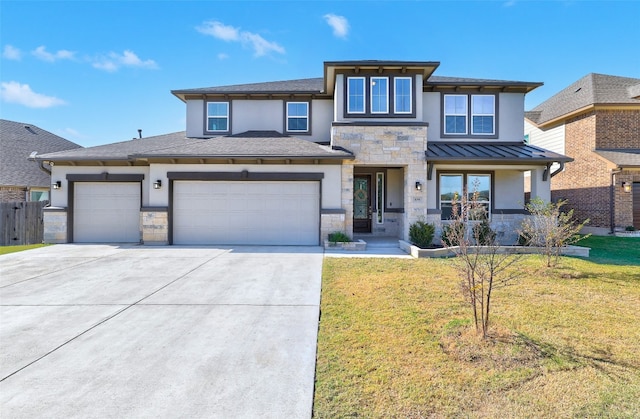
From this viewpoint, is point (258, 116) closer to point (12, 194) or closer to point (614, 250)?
point (614, 250)

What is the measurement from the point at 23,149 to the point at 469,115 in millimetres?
23868

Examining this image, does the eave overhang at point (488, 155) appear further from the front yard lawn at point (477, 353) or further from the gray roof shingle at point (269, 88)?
the front yard lawn at point (477, 353)

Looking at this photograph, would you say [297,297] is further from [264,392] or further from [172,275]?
[172,275]

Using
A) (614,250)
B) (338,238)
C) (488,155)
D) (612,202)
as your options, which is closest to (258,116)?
(338,238)

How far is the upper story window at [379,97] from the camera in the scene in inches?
431

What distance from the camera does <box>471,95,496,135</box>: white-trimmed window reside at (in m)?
12.3

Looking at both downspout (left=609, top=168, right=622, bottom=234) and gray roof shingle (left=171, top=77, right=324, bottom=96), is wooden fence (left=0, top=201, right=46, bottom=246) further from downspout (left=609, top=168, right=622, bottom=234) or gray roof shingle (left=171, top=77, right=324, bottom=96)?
downspout (left=609, top=168, right=622, bottom=234)

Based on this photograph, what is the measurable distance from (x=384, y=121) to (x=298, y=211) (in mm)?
4302

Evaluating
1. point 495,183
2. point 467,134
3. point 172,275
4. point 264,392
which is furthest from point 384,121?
point 264,392

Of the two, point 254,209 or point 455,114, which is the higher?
point 455,114

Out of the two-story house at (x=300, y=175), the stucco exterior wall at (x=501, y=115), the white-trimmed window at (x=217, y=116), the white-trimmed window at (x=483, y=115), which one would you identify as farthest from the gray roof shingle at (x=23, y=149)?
the white-trimmed window at (x=483, y=115)

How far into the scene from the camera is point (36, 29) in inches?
476

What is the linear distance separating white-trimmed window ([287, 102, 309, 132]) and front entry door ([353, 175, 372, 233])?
3.12 meters

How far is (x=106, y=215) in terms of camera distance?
1154 centimetres
